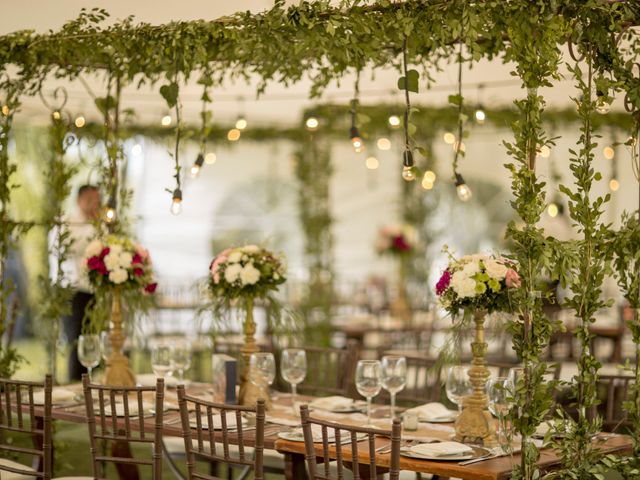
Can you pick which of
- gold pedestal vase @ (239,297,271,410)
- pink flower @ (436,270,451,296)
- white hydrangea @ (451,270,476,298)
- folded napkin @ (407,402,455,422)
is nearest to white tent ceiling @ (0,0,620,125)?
gold pedestal vase @ (239,297,271,410)

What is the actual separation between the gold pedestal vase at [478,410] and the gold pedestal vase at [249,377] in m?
1.06

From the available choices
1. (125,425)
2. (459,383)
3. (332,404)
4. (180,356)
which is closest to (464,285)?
(459,383)

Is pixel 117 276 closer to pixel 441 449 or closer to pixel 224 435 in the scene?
pixel 224 435

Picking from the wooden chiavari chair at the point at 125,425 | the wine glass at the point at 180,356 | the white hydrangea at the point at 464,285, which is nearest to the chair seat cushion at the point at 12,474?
the wooden chiavari chair at the point at 125,425

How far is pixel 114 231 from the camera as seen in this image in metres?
6.22

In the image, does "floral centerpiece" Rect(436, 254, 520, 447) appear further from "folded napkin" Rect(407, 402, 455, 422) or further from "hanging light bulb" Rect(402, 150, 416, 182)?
→ "hanging light bulb" Rect(402, 150, 416, 182)

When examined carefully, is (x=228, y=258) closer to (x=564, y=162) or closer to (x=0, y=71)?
(x=0, y=71)

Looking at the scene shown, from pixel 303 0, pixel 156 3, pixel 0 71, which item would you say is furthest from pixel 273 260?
pixel 156 3

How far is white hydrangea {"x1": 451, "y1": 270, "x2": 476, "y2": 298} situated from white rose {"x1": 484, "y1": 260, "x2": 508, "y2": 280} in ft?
0.28

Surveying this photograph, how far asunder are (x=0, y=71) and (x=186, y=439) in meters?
2.62

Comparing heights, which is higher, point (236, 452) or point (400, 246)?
point (400, 246)

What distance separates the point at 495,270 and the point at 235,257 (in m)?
1.40

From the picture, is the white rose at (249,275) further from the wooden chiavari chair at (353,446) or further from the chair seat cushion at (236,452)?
the wooden chiavari chair at (353,446)

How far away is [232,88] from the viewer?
371 inches
